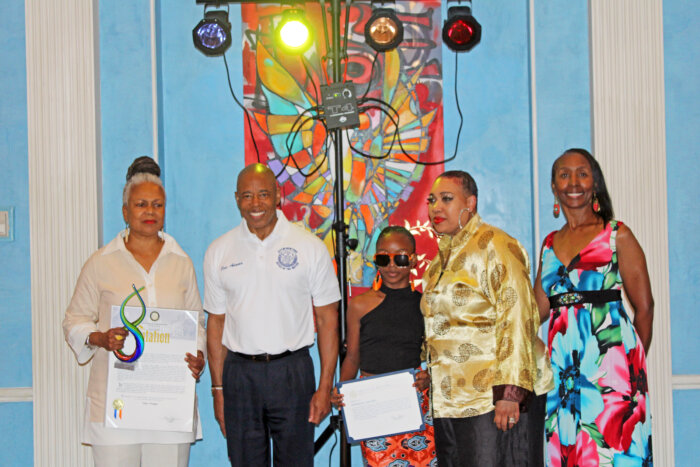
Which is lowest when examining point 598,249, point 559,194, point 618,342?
point 618,342

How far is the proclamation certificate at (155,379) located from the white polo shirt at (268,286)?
22 centimetres

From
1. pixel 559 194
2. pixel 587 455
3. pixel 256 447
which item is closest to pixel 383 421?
pixel 256 447

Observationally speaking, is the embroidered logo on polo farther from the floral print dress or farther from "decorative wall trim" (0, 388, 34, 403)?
"decorative wall trim" (0, 388, 34, 403)

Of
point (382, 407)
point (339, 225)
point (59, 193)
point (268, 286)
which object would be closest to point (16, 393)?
point (59, 193)

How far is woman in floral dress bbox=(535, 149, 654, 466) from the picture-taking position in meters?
2.77

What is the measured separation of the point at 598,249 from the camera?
9.39 ft

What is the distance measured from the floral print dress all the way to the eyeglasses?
27.3 inches

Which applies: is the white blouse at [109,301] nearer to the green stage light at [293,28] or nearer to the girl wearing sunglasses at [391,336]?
the girl wearing sunglasses at [391,336]

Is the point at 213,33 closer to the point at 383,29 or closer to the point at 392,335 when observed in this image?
the point at 383,29

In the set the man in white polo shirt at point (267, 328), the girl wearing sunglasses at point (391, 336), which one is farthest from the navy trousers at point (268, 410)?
the girl wearing sunglasses at point (391, 336)

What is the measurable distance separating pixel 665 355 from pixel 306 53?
2827 mm

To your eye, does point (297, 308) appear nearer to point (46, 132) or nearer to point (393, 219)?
point (393, 219)

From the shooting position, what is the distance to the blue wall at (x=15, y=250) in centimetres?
402

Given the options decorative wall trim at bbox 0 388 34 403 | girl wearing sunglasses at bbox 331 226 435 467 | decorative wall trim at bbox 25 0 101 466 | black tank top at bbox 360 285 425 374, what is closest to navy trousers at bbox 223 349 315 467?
girl wearing sunglasses at bbox 331 226 435 467
